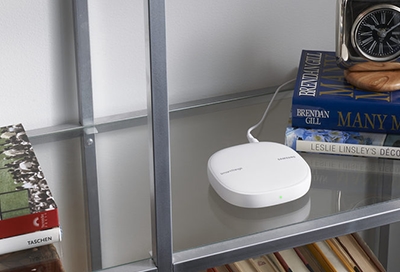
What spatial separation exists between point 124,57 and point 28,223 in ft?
1.28

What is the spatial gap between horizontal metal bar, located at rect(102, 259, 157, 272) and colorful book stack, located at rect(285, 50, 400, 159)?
0.32 meters

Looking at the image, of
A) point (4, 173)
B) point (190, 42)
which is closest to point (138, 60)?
point (190, 42)

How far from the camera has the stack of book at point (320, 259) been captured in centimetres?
109

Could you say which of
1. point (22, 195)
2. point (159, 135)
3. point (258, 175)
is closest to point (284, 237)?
point (258, 175)

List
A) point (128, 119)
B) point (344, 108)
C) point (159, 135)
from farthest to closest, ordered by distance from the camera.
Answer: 1. point (128, 119)
2. point (344, 108)
3. point (159, 135)

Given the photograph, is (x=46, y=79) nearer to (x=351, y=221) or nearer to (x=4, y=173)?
(x=4, y=173)

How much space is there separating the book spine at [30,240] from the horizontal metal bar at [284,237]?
5.7 inches

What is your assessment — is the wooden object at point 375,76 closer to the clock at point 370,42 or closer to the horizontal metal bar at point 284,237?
the clock at point 370,42

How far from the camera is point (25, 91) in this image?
104cm

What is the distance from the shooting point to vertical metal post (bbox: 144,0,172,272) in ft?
2.30

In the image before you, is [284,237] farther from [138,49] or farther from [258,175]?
[138,49]

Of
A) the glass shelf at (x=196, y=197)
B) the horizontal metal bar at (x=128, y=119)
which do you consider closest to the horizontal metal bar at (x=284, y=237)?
the glass shelf at (x=196, y=197)

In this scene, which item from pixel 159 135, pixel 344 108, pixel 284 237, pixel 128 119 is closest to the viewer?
pixel 159 135

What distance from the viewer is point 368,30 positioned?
1.04 meters
